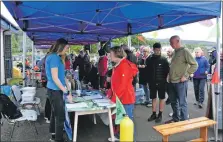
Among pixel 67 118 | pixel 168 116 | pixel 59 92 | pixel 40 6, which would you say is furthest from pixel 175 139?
pixel 40 6

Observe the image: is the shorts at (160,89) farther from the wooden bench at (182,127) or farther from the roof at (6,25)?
the roof at (6,25)

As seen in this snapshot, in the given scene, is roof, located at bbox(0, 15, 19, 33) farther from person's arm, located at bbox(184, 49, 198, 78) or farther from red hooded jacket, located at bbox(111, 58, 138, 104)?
person's arm, located at bbox(184, 49, 198, 78)

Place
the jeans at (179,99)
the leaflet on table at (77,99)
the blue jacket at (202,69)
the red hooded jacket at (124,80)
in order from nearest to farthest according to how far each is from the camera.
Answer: the red hooded jacket at (124,80) → the leaflet on table at (77,99) → the jeans at (179,99) → the blue jacket at (202,69)

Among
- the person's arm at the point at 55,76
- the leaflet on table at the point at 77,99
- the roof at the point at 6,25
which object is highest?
the roof at the point at 6,25

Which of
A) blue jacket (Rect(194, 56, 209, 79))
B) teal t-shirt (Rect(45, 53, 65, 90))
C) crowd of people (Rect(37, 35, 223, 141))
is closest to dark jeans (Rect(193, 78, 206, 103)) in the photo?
crowd of people (Rect(37, 35, 223, 141))

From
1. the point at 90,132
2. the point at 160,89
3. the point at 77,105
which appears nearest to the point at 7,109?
the point at 77,105

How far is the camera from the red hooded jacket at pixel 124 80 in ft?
11.0

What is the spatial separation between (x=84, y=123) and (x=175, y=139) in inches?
71.2

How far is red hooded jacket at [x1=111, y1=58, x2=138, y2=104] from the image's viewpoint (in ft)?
11.0

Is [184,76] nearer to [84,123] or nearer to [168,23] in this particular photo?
[168,23]

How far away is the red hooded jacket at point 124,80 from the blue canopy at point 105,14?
32.7 inches

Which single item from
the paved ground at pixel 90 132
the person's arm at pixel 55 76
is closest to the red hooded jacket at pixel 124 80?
the person's arm at pixel 55 76

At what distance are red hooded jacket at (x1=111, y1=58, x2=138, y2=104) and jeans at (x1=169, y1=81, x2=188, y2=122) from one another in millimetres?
1262

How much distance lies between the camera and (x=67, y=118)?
142 inches
